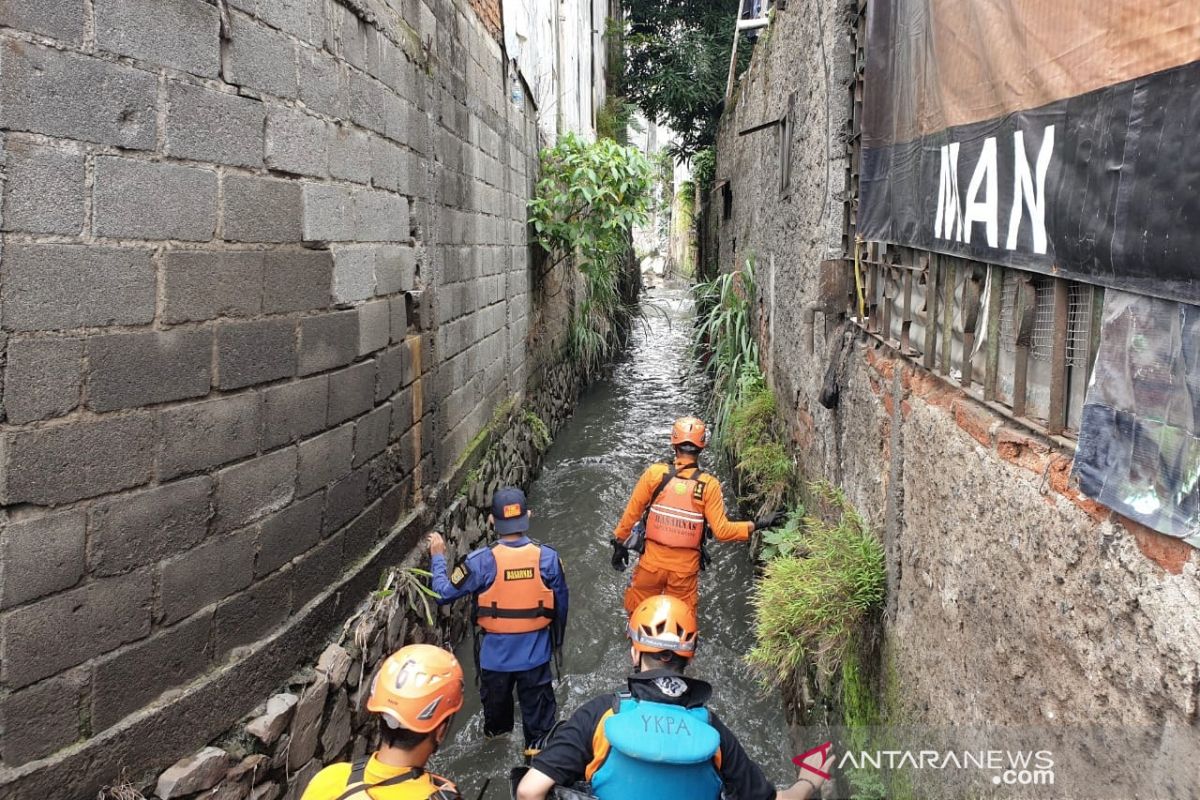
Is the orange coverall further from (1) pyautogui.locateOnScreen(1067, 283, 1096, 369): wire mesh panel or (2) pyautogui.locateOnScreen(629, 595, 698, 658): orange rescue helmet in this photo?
(1) pyautogui.locateOnScreen(1067, 283, 1096, 369): wire mesh panel

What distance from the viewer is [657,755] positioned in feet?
8.22

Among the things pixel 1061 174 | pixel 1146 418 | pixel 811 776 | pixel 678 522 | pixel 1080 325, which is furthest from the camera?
pixel 678 522

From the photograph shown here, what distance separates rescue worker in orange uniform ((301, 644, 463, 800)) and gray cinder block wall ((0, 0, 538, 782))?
816 mm

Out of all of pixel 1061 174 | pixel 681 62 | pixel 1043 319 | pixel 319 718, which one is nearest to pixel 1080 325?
pixel 1043 319

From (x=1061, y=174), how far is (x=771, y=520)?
4186 millimetres

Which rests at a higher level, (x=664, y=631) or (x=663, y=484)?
(x=664, y=631)

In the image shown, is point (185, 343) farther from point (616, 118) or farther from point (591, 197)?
point (616, 118)

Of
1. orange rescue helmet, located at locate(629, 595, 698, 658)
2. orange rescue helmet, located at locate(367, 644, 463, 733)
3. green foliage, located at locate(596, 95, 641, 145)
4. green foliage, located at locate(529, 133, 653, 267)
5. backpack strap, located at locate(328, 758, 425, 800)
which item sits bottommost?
backpack strap, located at locate(328, 758, 425, 800)

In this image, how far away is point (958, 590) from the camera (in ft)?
9.53

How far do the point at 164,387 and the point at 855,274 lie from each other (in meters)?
3.73

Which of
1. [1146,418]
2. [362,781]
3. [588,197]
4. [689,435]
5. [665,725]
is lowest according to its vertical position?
[362,781]

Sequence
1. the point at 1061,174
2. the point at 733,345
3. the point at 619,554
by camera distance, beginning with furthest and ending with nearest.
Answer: the point at 733,345
the point at 619,554
the point at 1061,174

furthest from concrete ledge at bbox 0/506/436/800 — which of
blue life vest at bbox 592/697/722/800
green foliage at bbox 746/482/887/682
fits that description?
green foliage at bbox 746/482/887/682

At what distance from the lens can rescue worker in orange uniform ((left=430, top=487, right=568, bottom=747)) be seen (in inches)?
179
